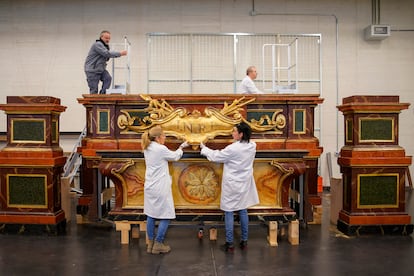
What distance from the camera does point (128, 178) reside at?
5285 millimetres

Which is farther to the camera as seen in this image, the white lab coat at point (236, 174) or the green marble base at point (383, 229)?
the green marble base at point (383, 229)

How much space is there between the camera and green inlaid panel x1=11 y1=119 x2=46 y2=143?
18.3 ft

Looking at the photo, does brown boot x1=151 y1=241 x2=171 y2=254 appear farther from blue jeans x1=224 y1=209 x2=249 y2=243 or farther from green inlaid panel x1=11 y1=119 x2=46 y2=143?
green inlaid panel x1=11 y1=119 x2=46 y2=143

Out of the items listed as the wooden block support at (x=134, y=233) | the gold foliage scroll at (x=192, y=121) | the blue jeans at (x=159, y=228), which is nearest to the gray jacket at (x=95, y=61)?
the gold foliage scroll at (x=192, y=121)

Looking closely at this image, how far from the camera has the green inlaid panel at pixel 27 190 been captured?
5535 mm

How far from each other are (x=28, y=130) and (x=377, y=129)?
4.53 metres

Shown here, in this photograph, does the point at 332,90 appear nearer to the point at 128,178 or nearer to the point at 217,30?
the point at 217,30

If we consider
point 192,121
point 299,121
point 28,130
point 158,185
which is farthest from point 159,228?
point 299,121

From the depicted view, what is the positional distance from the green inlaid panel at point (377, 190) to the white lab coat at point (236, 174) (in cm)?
171

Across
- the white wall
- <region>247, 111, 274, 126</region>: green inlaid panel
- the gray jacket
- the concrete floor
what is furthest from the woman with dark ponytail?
the white wall

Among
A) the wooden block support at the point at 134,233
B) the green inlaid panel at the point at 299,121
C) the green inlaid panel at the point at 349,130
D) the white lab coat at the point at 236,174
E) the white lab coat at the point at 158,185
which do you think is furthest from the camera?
the green inlaid panel at the point at 299,121

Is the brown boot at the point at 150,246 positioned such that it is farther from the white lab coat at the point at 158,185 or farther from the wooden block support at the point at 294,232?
the wooden block support at the point at 294,232

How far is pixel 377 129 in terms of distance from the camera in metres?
5.58

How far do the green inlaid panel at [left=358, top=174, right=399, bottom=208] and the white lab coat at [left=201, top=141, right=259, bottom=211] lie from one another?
171 centimetres
